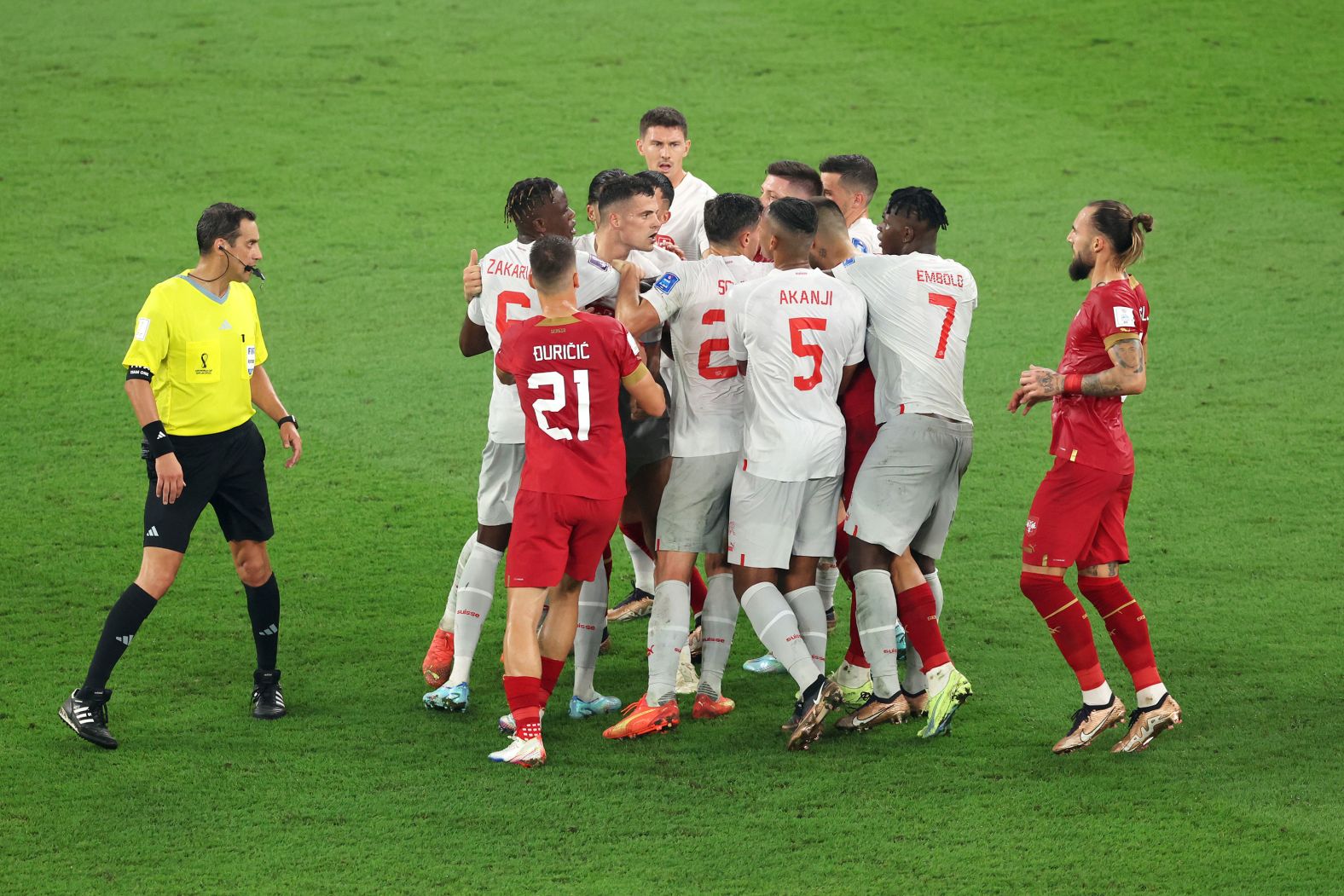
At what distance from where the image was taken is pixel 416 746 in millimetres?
5320

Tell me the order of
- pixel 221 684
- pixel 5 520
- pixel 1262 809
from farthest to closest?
pixel 5 520, pixel 221 684, pixel 1262 809

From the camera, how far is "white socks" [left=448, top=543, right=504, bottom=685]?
5.69 m

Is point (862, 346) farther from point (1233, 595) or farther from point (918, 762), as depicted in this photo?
point (1233, 595)

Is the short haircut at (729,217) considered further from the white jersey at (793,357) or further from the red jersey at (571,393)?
the red jersey at (571,393)

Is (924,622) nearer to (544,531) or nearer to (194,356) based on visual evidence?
(544,531)

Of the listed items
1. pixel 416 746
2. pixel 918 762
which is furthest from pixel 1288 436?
pixel 416 746

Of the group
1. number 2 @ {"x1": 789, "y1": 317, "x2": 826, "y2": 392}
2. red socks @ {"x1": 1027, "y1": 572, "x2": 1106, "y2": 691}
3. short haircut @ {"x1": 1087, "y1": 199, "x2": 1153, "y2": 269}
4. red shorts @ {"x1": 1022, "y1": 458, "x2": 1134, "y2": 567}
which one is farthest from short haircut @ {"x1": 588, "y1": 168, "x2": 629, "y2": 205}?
red socks @ {"x1": 1027, "y1": 572, "x2": 1106, "y2": 691}

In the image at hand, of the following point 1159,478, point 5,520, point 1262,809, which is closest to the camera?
point 1262,809

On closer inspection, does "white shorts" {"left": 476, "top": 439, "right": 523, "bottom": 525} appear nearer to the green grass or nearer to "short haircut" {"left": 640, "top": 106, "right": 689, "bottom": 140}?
the green grass

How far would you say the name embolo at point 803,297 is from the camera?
17.3ft

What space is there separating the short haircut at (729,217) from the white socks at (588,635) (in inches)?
53.0

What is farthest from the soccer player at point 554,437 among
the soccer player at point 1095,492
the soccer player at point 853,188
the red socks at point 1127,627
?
the red socks at point 1127,627

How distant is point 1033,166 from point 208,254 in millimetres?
9249

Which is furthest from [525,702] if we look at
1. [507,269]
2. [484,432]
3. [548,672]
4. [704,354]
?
[484,432]
